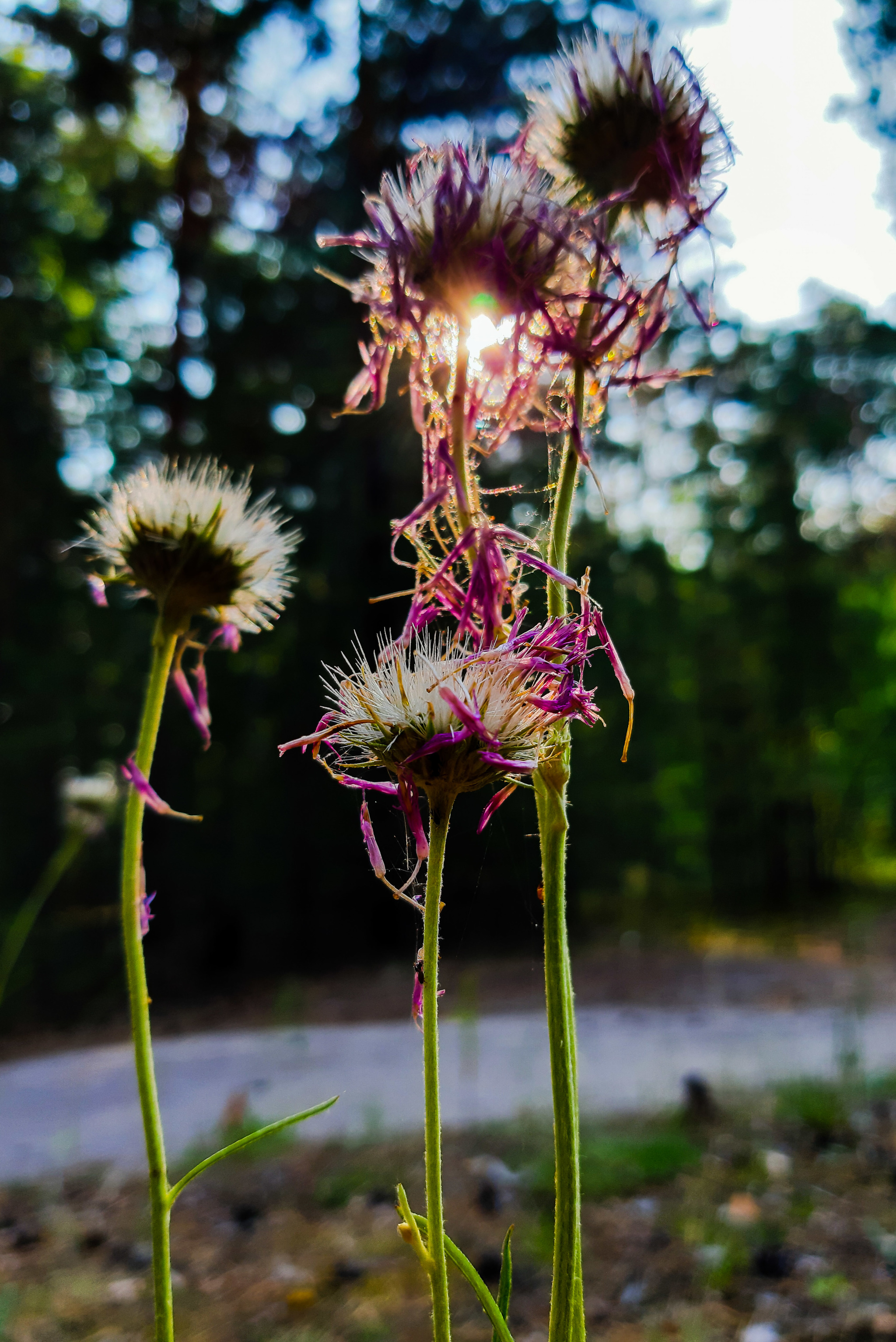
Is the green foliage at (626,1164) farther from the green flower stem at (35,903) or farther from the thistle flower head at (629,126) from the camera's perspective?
the thistle flower head at (629,126)

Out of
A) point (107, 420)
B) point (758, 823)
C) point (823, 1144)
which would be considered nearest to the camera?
point (823, 1144)

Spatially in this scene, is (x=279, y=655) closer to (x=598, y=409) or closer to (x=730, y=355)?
(x=730, y=355)

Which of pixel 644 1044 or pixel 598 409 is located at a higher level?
pixel 598 409

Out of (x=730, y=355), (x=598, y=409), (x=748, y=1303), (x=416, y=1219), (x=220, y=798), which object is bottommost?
(x=748, y=1303)

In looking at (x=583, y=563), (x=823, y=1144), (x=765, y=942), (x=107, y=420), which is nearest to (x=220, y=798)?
(x=107, y=420)

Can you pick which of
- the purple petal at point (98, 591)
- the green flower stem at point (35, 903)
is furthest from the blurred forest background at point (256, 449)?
the purple petal at point (98, 591)

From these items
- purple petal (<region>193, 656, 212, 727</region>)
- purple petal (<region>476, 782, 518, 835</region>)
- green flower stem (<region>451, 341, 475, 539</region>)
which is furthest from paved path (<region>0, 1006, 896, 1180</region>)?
green flower stem (<region>451, 341, 475, 539</region>)
